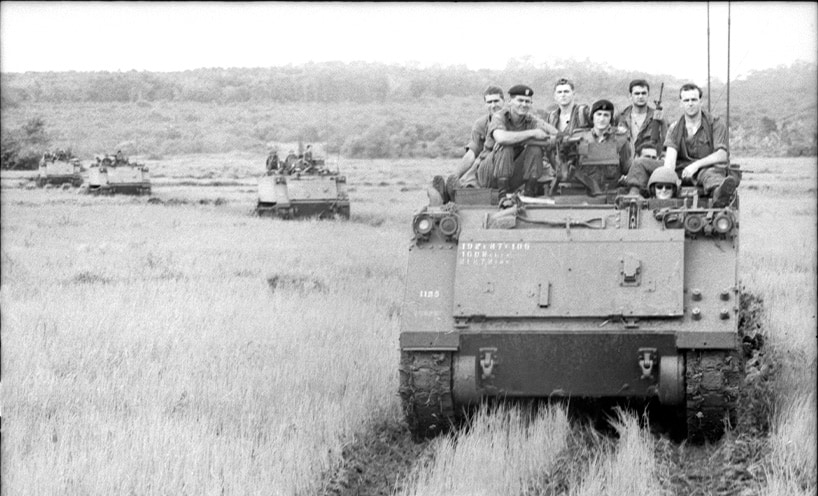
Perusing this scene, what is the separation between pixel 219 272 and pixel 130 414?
9511 millimetres

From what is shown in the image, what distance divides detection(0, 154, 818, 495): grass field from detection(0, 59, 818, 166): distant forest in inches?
293

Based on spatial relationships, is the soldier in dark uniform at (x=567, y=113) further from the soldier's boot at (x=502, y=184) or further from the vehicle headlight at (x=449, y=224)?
the vehicle headlight at (x=449, y=224)

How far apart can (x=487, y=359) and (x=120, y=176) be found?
31.3m

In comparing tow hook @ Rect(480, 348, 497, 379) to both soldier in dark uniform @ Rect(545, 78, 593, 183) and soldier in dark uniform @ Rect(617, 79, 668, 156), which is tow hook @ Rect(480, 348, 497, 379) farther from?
soldier in dark uniform @ Rect(617, 79, 668, 156)

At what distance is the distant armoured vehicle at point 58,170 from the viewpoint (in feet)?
134

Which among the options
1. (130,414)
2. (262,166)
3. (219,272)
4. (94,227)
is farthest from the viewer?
(262,166)

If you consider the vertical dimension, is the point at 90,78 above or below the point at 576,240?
above

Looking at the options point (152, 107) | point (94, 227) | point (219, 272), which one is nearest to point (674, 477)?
point (219, 272)

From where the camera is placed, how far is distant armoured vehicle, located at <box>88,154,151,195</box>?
A: 37.6 metres

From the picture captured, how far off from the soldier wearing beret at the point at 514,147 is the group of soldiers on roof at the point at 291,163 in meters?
20.7

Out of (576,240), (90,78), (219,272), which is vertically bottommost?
(219,272)

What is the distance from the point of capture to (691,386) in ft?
25.6

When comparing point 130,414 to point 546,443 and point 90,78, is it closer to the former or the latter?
point 546,443

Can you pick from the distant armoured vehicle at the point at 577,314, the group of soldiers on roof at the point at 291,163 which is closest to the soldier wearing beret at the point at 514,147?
the distant armoured vehicle at the point at 577,314
